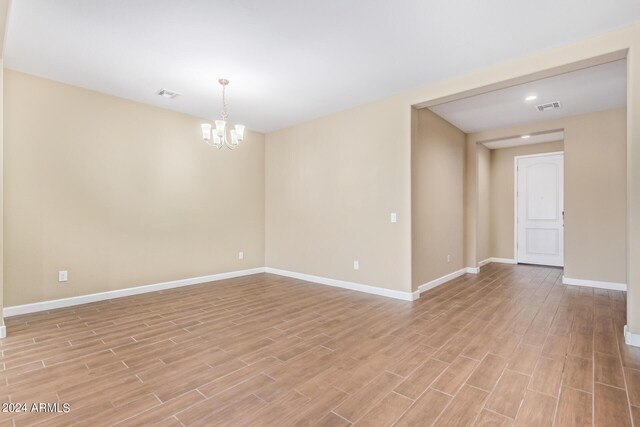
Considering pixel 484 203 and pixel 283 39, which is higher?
pixel 283 39

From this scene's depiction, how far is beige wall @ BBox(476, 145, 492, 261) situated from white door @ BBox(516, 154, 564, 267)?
2.00 feet

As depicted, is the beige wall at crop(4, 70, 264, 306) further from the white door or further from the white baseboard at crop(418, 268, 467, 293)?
the white door

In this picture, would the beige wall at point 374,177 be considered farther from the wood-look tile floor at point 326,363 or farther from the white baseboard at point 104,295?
the wood-look tile floor at point 326,363

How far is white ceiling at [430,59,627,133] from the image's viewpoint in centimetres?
355

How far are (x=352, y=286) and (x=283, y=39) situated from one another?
352 centimetres

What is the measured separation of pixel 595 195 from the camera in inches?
192

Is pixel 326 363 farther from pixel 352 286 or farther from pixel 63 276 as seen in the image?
pixel 63 276

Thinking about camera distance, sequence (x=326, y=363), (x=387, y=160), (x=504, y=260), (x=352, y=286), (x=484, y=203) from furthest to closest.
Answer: (x=504, y=260)
(x=484, y=203)
(x=352, y=286)
(x=387, y=160)
(x=326, y=363)

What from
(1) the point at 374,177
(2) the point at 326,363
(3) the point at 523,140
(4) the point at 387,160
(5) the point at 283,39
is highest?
(5) the point at 283,39

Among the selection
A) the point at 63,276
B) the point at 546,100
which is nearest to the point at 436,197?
the point at 546,100

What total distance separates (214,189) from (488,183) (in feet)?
20.6

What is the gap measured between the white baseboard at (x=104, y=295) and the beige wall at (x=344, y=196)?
126 cm

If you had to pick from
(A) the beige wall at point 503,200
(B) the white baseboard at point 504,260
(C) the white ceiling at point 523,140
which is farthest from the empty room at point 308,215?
(B) the white baseboard at point 504,260

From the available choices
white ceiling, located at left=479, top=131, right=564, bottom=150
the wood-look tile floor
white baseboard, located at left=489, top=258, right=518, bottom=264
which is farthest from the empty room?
white baseboard, located at left=489, top=258, right=518, bottom=264
